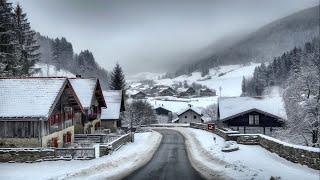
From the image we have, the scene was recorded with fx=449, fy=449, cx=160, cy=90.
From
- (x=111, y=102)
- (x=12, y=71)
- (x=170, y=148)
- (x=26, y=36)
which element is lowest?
(x=170, y=148)

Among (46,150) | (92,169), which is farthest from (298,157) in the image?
(46,150)

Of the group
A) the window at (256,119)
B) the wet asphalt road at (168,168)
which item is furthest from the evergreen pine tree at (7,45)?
the window at (256,119)

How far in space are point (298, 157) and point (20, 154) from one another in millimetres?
21894

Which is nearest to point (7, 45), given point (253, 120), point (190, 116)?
Result: point (253, 120)

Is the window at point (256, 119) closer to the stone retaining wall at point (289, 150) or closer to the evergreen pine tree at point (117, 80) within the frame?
the stone retaining wall at point (289, 150)

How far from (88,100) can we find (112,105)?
15471 mm

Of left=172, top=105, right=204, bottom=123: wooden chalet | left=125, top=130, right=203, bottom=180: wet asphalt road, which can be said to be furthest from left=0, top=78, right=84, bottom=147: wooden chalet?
left=172, top=105, right=204, bottom=123: wooden chalet

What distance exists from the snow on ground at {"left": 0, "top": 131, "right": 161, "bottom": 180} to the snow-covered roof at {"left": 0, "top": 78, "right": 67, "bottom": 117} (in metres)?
5.63

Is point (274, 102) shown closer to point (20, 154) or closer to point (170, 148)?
point (170, 148)

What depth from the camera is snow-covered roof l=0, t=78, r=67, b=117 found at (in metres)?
40.1

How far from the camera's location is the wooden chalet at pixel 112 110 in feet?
241

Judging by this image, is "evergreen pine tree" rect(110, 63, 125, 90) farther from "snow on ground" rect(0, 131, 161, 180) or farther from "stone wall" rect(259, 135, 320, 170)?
"stone wall" rect(259, 135, 320, 170)

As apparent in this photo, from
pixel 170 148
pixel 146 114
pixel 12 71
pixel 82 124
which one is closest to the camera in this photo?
pixel 170 148

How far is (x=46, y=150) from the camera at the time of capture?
1467 inches
